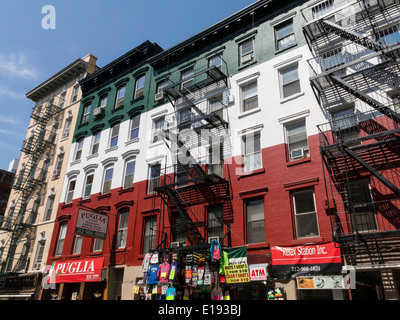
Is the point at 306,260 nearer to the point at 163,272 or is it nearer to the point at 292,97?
the point at 163,272

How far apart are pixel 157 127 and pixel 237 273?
38.6 ft

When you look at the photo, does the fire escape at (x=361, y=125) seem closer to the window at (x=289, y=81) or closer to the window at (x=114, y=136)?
the window at (x=289, y=81)

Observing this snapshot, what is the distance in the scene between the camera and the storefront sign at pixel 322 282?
11328 millimetres

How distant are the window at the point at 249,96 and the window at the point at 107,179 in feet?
34.4

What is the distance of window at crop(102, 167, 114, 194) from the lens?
21.9m

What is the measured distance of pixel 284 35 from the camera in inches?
720

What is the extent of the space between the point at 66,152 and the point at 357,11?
888 inches

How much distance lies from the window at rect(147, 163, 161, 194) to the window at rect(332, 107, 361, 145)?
10.5 m

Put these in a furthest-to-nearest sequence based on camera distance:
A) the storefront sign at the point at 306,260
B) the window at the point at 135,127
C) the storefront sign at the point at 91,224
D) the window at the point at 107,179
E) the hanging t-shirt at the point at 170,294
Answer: the window at the point at 135,127
the window at the point at 107,179
the storefront sign at the point at 91,224
the hanging t-shirt at the point at 170,294
the storefront sign at the point at 306,260

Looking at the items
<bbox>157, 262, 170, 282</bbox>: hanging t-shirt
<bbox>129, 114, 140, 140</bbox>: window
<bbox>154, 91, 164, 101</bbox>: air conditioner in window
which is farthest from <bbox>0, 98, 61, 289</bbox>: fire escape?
<bbox>157, 262, 170, 282</bbox>: hanging t-shirt

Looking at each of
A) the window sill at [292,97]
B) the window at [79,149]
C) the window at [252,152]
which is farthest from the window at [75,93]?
the window sill at [292,97]

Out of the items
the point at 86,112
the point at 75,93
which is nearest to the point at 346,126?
the point at 86,112

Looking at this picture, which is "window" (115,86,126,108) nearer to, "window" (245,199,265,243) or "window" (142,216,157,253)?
"window" (142,216,157,253)

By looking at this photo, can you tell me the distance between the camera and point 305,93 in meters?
15.6
